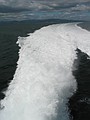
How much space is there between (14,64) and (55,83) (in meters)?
11.1

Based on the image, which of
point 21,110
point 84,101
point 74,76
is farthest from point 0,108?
point 74,76

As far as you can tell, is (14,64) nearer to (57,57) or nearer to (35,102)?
(57,57)

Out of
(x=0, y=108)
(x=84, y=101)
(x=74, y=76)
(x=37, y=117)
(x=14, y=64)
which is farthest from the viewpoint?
(x=14, y=64)

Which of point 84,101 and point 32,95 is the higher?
point 32,95

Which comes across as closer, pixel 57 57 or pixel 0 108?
pixel 0 108

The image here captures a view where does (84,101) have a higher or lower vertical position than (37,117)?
lower

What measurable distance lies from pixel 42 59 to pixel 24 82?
650 centimetres

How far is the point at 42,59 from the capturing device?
23297 mm

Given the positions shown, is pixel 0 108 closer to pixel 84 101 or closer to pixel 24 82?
pixel 24 82

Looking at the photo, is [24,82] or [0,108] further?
[24,82]

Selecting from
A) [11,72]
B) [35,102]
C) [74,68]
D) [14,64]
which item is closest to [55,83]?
[35,102]

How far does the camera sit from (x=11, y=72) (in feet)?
80.3

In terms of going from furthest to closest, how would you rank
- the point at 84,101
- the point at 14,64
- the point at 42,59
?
1. the point at 14,64
2. the point at 42,59
3. the point at 84,101

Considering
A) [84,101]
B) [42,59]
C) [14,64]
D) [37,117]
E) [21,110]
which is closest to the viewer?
[37,117]
